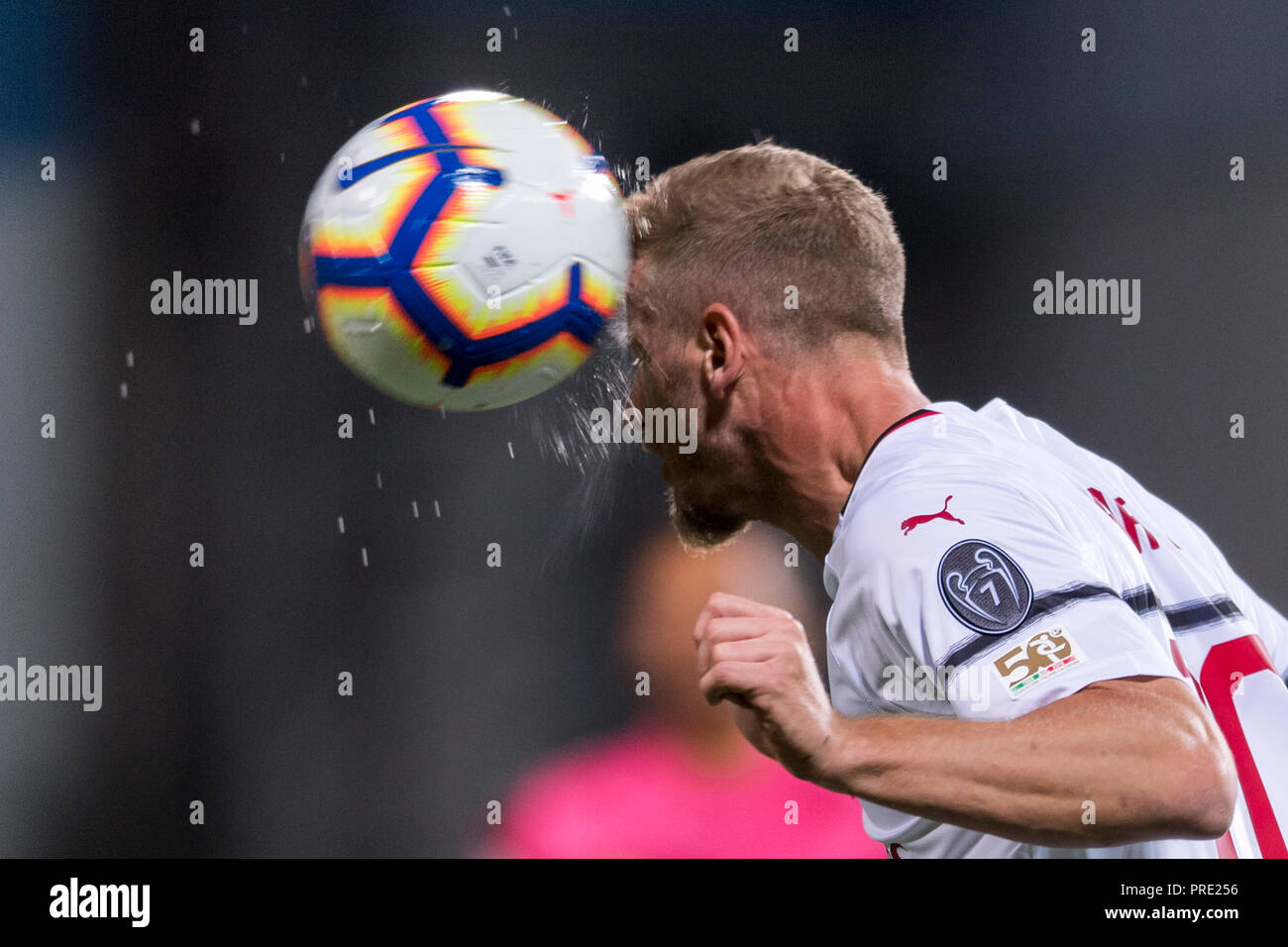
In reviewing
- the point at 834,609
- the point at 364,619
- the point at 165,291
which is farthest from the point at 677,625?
the point at 834,609

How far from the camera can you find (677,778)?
446cm

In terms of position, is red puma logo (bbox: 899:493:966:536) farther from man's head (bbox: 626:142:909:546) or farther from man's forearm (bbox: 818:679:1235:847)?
man's head (bbox: 626:142:909:546)

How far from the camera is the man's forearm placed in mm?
1457

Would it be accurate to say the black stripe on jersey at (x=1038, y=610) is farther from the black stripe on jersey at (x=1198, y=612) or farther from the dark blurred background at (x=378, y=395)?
the dark blurred background at (x=378, y=395)

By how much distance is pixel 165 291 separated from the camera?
5.31 metres

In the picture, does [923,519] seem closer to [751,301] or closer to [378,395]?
[751,301]

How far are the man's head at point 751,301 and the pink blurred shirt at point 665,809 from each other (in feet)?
6.12

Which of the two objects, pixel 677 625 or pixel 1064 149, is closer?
pixel 677 625

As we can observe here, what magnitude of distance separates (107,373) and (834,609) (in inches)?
178

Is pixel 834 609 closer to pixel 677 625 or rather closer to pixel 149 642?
pixel 677 625

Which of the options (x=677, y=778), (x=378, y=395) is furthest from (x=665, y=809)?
(x=378, y=395)

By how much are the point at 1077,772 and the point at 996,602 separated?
0.74 feet

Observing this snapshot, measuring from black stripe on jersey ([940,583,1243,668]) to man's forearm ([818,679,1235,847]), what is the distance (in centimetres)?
9

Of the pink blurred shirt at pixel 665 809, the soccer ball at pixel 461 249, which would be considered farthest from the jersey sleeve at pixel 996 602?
the pink blurred shirt at pixel 665 809
